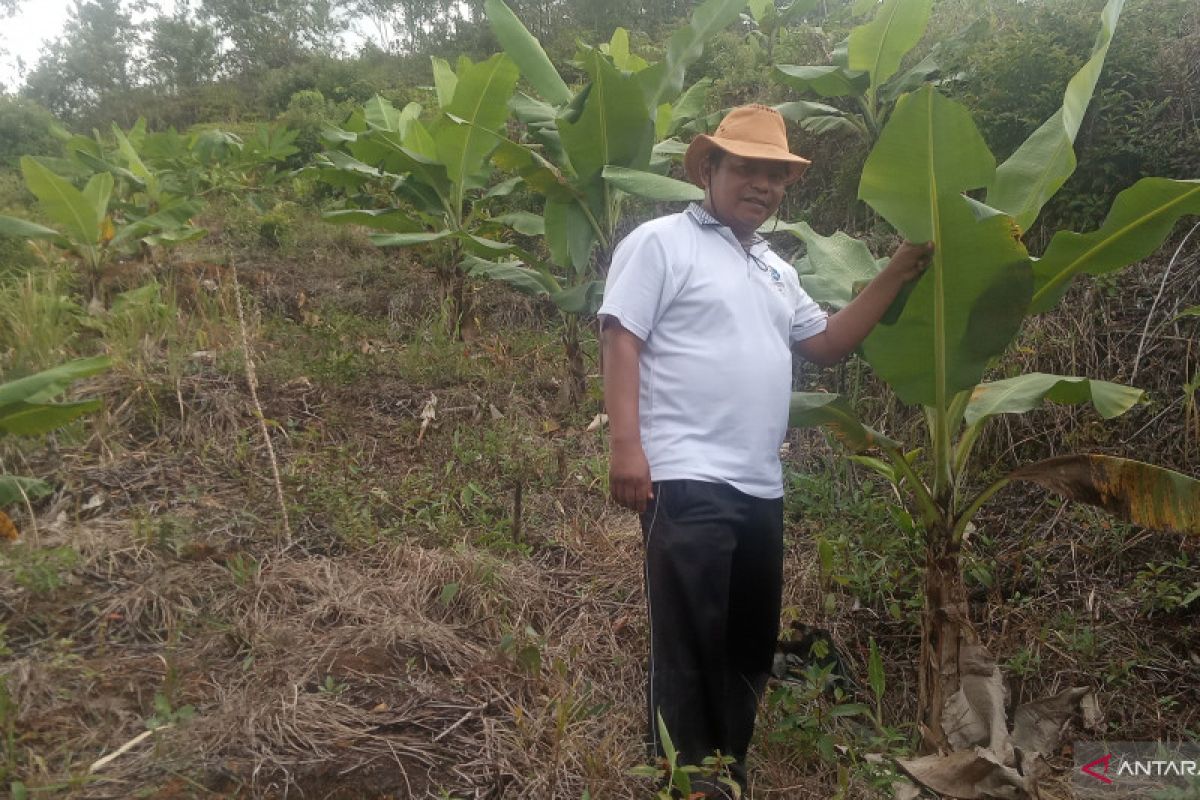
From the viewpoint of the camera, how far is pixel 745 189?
2523 mm

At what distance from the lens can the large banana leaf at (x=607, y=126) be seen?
4008 mm

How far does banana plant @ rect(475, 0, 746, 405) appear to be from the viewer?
13.3ft

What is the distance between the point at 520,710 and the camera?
2805 millimetres

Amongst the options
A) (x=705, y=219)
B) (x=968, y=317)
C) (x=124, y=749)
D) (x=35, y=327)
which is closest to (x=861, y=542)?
(x=968, y=317)

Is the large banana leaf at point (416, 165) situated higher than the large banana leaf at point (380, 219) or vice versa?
the large banana leaf at point (416, 165)

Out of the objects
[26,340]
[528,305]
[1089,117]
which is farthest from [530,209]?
[1089,117]

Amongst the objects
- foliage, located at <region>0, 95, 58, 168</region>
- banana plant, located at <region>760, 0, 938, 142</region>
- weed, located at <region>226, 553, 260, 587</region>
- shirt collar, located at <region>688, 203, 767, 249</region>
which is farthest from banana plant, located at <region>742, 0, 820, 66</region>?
foliage, located at <region>0, 95, 58, 168</region>

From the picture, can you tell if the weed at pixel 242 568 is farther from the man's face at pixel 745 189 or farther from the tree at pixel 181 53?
the tree at pixel 181 53

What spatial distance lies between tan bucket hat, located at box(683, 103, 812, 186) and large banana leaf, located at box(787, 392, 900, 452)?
27.4 inches

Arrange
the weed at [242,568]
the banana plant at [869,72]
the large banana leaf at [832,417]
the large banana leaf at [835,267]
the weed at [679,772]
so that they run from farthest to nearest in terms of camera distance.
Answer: the banana plant at [869,72], the weed at [242,568], the large banana leaf at [835,267], the large banana leaf at [832,417], the weed at [679,772]

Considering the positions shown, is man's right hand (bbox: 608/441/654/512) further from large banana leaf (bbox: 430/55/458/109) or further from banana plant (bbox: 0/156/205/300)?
banana plant (bbox: 0/156/205/300)

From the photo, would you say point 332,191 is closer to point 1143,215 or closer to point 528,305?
point 528,305

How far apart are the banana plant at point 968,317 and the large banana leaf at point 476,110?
2.83m

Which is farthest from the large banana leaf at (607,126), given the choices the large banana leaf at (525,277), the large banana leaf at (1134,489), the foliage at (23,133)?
the foliage at (23,133)
